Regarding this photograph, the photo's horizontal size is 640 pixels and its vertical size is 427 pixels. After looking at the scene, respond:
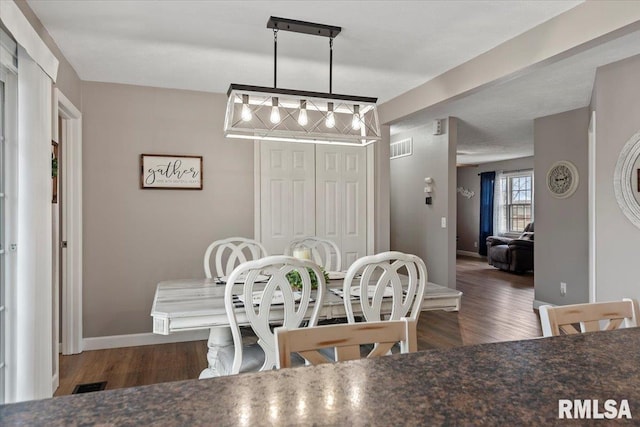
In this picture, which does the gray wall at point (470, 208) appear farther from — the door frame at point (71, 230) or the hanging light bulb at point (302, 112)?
the door frame at point (71, 230)

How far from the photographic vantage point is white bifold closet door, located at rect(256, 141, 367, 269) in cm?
423

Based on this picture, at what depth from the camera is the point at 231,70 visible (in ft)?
11.3

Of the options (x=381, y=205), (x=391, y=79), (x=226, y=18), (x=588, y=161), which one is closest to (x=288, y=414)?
(x=226, y=18)

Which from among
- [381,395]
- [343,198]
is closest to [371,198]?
[343,198]

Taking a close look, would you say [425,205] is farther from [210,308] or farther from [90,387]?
[90,387]

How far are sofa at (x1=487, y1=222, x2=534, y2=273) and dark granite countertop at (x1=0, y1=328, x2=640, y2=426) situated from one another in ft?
25.2

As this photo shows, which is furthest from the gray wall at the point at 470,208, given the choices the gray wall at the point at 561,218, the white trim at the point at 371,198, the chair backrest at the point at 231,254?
the chair backrest at the point at 231,254

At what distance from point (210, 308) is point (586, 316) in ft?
5.40

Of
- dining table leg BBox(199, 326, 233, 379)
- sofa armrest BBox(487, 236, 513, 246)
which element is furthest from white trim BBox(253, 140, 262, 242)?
sofa armrest BBox(487, 236, 513, 246)

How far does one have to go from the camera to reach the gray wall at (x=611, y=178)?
320 centimetres

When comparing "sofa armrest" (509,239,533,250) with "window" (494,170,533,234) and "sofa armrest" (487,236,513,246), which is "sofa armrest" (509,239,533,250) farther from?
"window" (494,170,533,234)

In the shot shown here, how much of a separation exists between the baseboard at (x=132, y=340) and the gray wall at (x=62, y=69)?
2004mm

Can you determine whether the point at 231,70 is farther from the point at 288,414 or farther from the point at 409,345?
the point at 288,414

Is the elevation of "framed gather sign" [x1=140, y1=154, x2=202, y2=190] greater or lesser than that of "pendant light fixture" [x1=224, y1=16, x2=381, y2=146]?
lesser
